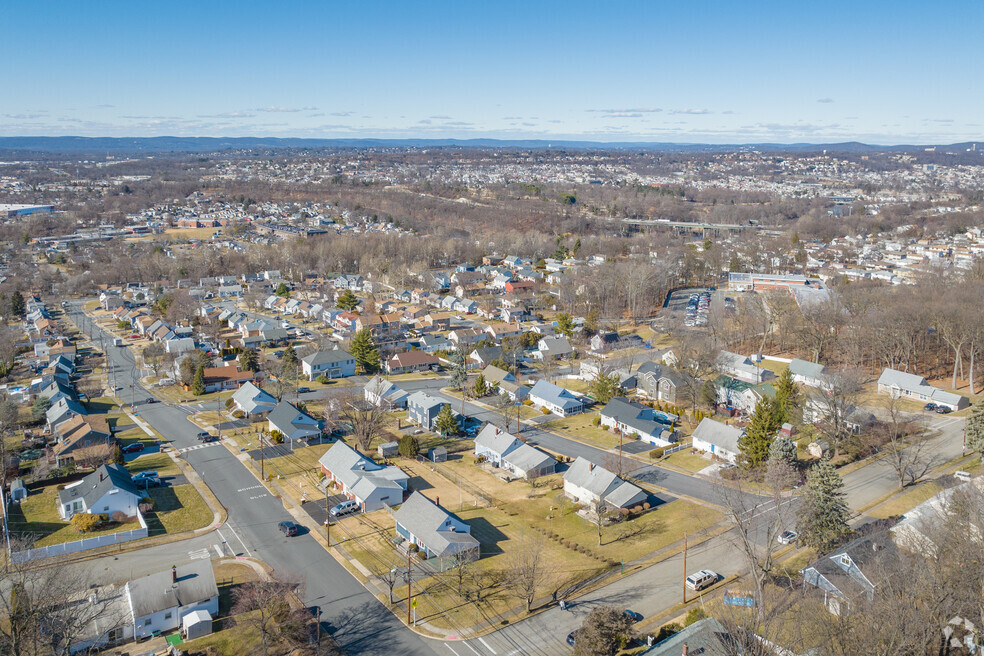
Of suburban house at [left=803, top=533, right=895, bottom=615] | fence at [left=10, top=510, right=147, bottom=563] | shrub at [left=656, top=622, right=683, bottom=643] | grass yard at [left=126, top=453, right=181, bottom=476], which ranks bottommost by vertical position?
grass yard at [left=126, top=453, right=181, bottom=476]

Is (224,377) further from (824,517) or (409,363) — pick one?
(824,517)

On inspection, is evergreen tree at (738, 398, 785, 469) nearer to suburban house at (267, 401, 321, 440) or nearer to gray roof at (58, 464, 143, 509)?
suburban house at (267, 401, 321, 440)

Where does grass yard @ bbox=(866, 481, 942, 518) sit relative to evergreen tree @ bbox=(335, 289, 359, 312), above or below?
below

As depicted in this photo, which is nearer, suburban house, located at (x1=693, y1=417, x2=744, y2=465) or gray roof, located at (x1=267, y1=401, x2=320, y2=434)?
suburban house, located at (x1=693, y1=417, x2=744, y2=465)

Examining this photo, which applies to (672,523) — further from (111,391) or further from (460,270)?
(460,270)

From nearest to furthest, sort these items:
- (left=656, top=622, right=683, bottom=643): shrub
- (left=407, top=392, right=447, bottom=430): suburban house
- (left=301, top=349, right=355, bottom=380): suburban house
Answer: (left=656, top=622, right=683, bottom=643): shrub, (left=407, top=392, right=447, bottom=430): suburban house, (left=301, top=349, right=355, bottom=380): suburban house

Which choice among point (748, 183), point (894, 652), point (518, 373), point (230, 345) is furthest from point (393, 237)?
point (748, 183)

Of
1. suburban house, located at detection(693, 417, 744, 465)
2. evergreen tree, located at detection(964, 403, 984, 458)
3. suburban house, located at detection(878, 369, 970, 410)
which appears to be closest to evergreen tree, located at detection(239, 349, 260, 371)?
suburban house, located at detection(693, 417, 744, 465)
